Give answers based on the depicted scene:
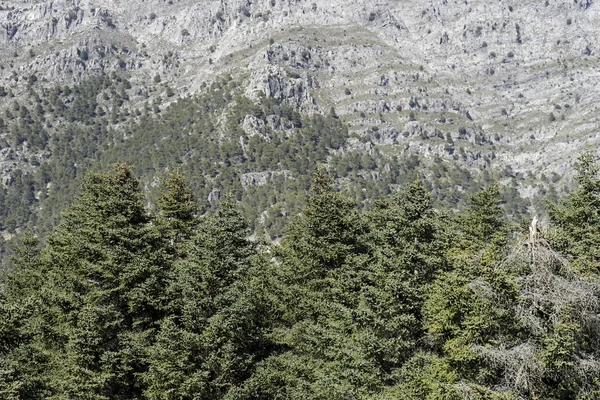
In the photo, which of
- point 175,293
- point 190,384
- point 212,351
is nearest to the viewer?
point 190,384

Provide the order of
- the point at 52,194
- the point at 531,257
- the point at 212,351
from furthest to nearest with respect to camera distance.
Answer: the point at 52,194
the point at 212,351
the point at 531,257

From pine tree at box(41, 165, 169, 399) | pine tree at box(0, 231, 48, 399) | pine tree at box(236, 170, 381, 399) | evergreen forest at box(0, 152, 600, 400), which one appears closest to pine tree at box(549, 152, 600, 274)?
evergreen forest at box(0, 152, 600, 400)

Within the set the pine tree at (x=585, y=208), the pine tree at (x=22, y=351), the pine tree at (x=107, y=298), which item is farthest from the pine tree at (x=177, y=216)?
the pine tree at (x=585, y=208)

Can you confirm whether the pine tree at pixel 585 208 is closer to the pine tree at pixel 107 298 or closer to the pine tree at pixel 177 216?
the pine tree at pixel 107 298

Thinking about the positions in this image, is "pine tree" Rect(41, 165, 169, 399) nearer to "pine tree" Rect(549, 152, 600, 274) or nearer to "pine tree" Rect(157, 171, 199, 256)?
"pine tree" Rect(157, 171, 199, 256)

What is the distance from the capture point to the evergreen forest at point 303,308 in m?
15.0

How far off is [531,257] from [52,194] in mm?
208027

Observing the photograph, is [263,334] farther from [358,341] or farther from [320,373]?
[358,341]

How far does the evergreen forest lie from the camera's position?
591 inches

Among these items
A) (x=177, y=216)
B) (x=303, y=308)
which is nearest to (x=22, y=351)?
(x=177, y=216)

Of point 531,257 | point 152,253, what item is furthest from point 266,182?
point 531,257

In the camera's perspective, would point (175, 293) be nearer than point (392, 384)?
No

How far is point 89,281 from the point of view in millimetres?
27938

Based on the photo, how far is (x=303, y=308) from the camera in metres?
29.8
